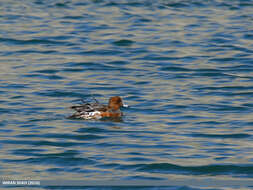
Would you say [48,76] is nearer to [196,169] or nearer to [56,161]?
[56,161]

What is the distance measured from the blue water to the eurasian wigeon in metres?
0.16

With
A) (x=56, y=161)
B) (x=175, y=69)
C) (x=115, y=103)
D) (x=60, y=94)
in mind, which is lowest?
(x=175, y=69)

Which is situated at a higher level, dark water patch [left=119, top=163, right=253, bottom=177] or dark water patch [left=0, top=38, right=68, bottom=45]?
dark water patch [left=119, top=163, right=253, bottom=177]

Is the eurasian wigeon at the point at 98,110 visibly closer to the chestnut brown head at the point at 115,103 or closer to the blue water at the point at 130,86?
the chestnut brown head at the point at 115,103

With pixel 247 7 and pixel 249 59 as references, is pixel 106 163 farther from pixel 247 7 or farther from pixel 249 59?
pixel 247 7

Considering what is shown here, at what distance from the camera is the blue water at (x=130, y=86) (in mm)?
10406

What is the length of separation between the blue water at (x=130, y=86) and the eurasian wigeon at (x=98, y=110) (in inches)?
6.4

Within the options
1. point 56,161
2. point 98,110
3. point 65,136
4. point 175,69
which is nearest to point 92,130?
point 65,136

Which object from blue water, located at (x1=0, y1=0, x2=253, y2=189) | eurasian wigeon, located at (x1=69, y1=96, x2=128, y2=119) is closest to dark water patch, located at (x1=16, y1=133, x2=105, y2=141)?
blue water, located at (x1=0, y1=0, x2=253, y2=189)

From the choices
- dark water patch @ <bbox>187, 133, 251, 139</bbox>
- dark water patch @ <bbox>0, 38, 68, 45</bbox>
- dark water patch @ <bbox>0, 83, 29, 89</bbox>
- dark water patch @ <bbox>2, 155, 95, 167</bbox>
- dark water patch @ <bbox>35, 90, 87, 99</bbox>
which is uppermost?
dark water patch @ <bbox>2, 155, 95, 167</bbox>

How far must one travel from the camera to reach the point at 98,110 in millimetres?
13367

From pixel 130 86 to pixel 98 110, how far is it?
2.60 meters

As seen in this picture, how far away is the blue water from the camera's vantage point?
10.4m

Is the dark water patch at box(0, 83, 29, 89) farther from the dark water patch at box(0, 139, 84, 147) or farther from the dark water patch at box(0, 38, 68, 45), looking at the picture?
the dark water patch at box(0, 38, 68, 45)
